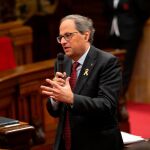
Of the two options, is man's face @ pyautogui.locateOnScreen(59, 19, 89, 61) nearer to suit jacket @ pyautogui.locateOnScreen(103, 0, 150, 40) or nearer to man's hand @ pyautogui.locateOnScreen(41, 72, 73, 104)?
man's hand @ pyautogui.locateOnScreen(41, 72, 73, 104)

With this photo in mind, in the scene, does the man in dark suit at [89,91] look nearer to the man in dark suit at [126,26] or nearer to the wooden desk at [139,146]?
the wooden desk at [139,146]

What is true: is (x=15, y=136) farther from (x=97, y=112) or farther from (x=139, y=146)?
(x=139, y=146)

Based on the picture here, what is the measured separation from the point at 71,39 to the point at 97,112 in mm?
411

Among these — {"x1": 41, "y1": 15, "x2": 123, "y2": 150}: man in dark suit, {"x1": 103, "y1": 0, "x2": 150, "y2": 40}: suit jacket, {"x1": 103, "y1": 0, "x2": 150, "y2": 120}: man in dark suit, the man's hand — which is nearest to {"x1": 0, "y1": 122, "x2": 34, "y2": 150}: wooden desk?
{"x1": 41, "y1": 15, "x2": 123, "y2": 150}: man in dark suit

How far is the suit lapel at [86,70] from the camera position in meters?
2.91

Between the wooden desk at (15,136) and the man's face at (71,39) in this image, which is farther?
the wooden desk at (15,136)

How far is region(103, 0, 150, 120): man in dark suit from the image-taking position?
6.12 m

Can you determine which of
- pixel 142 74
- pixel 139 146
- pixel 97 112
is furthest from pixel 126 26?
pixel 97 112

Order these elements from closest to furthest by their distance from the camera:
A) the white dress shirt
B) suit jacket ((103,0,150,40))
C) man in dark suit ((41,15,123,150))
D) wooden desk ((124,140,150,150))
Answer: man in dark suit ((41,15,123,150))
the white dress shirt
wooden desk ((124,140,150,150))
suit jacket ((103,0,150,40))

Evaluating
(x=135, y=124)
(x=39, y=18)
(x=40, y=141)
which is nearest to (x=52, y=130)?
(x=40, y=141)

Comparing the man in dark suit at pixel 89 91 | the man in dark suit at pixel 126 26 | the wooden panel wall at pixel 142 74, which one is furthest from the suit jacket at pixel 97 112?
the wooden panel wall at pixel 142 74

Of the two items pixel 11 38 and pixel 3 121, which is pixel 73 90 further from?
pixel 11 38

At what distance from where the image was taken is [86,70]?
2936 mm

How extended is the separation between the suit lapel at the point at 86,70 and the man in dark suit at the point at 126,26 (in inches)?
124
